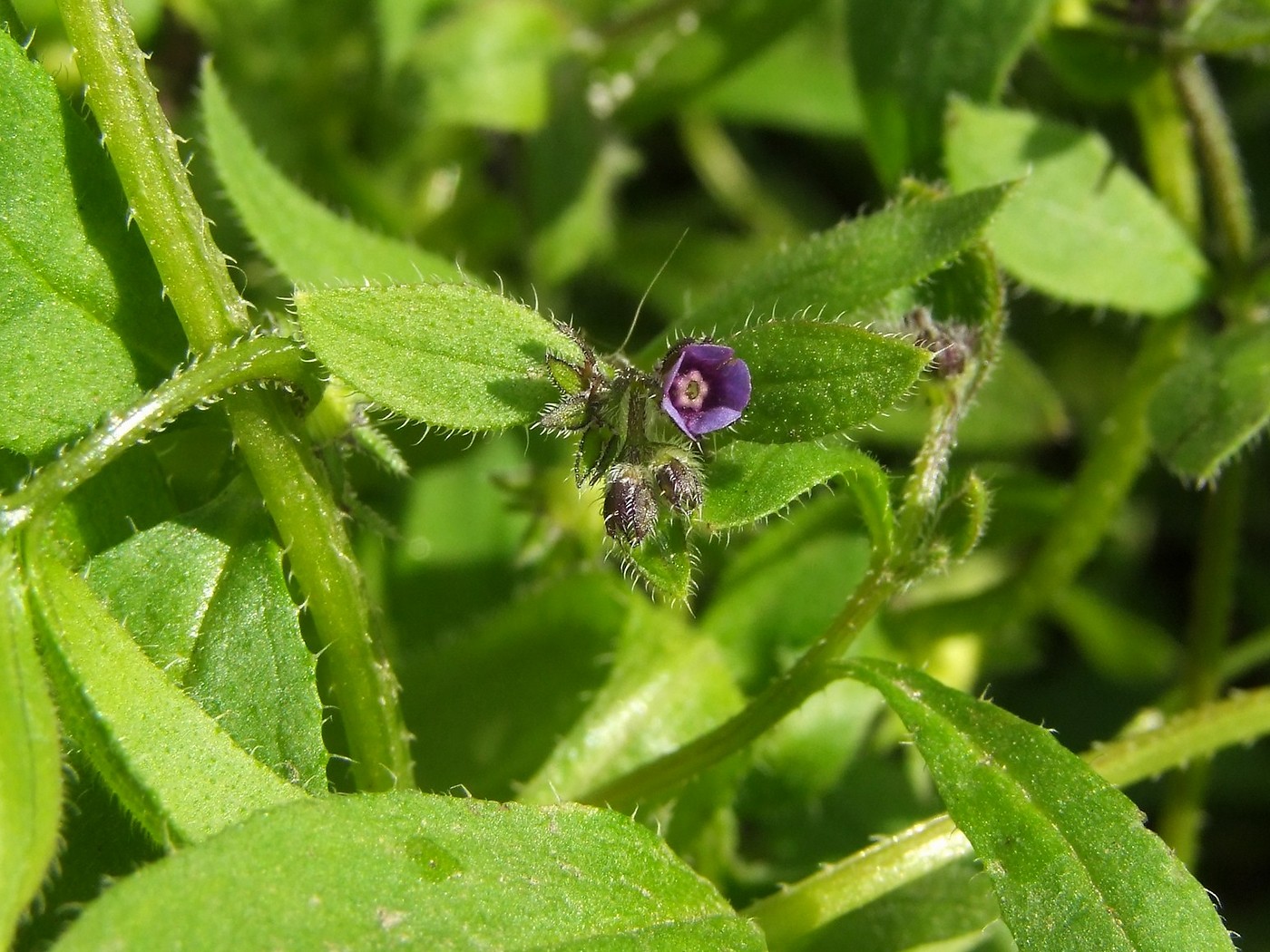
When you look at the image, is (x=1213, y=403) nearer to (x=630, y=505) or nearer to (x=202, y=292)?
(x=630, y=505)

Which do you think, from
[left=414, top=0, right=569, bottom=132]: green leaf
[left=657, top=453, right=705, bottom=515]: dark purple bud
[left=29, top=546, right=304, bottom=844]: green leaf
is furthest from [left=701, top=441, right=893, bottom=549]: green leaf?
[left=414, top=0, right=569, bottom=132]: green leaf

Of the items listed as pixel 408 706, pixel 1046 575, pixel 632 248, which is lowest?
pixel 1046 575

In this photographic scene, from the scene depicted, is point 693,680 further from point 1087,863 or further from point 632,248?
point 632,248

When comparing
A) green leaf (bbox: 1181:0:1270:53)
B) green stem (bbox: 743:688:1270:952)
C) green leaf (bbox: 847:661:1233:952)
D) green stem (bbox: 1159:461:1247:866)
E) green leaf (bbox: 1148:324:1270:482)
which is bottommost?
green stem (bbox: 1159:461:1247:866)

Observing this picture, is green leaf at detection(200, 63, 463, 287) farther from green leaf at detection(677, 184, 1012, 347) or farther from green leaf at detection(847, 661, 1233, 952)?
green leaf at detection(847, 661, 1233, 952)

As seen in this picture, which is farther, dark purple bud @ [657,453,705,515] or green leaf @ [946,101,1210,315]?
green leaf @ [946,101,1210,315]

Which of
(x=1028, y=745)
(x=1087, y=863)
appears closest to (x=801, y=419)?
(x=1028, y=745)

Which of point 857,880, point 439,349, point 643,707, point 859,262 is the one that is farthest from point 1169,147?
point 439,349
